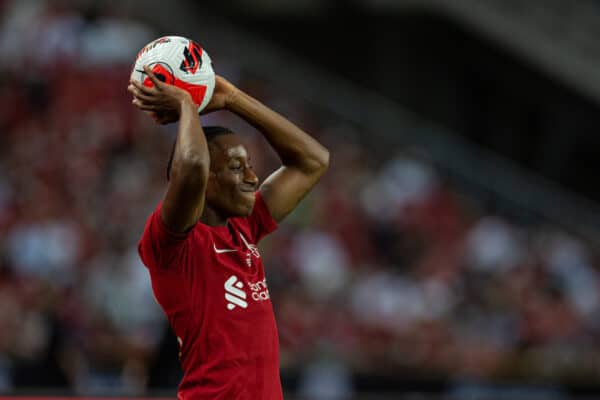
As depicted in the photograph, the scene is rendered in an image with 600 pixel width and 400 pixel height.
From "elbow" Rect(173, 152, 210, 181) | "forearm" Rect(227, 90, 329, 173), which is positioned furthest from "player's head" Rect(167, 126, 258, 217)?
"elbow" Rect(173, 152, 210, 181)

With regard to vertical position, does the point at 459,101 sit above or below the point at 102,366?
above

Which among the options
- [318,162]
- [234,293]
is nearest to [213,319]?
[234,293]

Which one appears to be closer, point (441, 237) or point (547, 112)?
point (441, 237)

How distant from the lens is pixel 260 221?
4.69 m

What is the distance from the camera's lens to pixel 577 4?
1552 cm

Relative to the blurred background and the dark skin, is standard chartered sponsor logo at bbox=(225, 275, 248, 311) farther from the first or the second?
the blurred background

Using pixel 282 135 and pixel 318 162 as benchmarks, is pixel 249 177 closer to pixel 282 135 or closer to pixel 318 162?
pixel 282 135

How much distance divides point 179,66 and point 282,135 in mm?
752

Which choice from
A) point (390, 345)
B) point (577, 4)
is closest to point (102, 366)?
point (390, 345)

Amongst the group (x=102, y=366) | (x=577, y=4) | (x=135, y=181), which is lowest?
(x=102, y=366)

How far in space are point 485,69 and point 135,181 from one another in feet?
22.2

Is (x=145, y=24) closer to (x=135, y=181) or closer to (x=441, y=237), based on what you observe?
(x=135, y=181)

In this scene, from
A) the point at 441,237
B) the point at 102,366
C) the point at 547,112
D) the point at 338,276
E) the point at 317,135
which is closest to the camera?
the point at 102,366

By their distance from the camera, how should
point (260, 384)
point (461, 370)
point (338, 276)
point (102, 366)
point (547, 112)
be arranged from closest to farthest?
point (260, 384)
point (102, 366)
point (461, 370)
point (338, 276)
point (547, 112)
